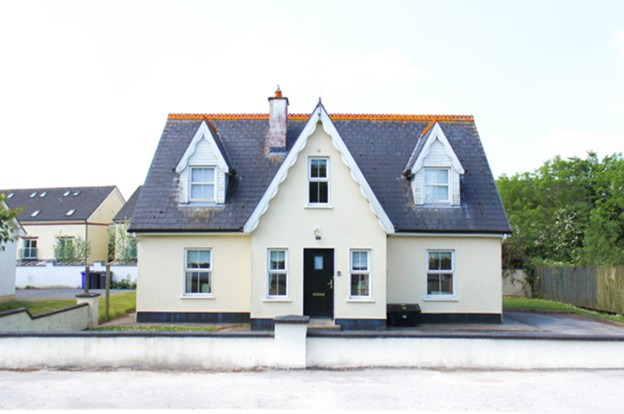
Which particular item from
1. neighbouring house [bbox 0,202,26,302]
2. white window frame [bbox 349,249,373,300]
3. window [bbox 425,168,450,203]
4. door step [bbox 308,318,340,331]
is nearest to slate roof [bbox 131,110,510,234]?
window [bbox 425,168,450,203]

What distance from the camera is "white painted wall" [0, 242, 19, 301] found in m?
27.5

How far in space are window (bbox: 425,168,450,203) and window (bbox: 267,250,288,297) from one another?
596 cm

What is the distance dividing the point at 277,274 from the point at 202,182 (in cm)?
470

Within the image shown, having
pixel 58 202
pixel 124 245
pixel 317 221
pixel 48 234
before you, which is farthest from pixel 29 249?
pixel 317 221

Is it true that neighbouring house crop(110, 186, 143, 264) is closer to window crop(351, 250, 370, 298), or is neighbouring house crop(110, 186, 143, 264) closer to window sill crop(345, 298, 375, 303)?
window crop(351, 250, 370, 298)

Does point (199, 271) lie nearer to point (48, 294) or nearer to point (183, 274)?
point (183, 274)

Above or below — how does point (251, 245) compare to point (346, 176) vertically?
below

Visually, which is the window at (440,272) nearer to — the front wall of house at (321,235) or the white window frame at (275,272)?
the front wall of house at (321,235)

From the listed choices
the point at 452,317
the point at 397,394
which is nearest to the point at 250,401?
the point at 397,394

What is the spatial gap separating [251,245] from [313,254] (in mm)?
2032

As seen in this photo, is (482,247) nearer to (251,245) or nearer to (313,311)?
(313,311)

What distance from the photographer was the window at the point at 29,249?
46438 mm

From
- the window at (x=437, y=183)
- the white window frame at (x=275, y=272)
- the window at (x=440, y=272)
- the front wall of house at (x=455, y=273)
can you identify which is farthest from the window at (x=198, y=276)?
the window at (x=437, y=183)

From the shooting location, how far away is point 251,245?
1770cm
